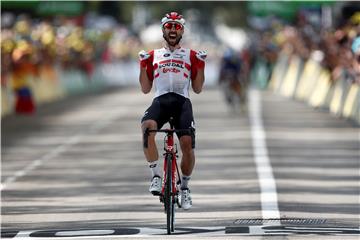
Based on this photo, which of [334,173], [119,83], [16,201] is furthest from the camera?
[119,83]

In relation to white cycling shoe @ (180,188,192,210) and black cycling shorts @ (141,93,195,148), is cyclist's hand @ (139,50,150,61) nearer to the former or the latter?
black cycling shorts @ (141,93,195,148)

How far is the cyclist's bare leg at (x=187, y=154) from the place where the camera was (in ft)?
47.8

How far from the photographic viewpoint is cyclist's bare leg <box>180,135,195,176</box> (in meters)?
14.6

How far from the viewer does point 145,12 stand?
11756 cm

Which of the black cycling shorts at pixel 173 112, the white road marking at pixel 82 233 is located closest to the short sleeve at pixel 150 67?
the black cycling shorts at pixel 173 112

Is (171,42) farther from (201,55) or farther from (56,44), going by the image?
(56,44)

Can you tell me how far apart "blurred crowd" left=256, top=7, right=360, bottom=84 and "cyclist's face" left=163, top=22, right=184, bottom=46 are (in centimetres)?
1496

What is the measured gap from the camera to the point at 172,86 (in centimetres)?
1480

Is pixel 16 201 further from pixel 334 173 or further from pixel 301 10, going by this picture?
pixel 301 10

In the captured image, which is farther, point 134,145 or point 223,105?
point 223,105

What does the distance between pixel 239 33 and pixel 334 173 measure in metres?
113

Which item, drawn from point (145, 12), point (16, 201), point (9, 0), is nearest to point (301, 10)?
point (9, 0)

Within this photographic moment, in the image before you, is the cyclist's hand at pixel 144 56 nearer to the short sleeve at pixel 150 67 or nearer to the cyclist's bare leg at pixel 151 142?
the short sleeve at pixel 150 67

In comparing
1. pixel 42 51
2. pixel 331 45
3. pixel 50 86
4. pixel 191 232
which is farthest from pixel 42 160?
pixel 50 86
